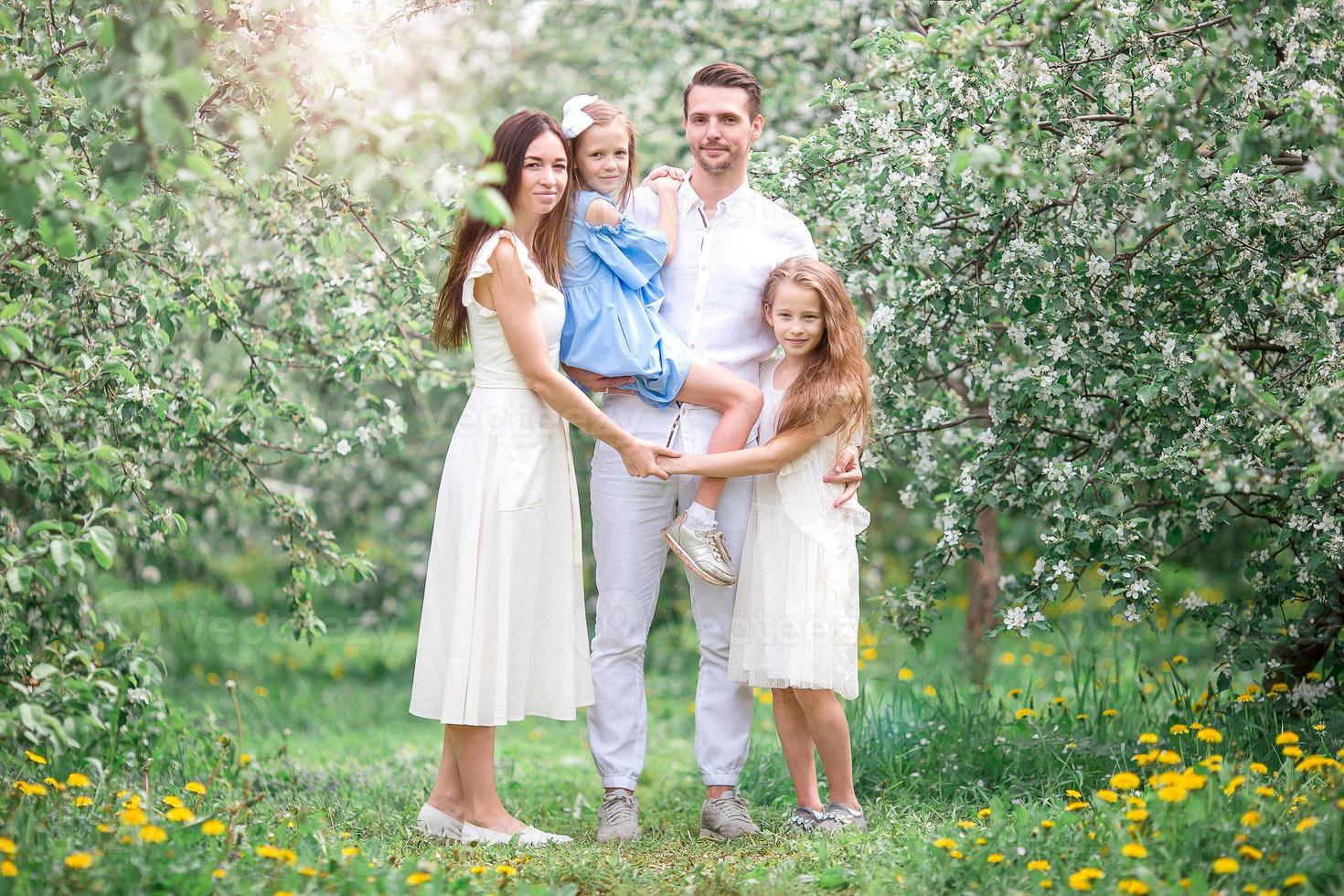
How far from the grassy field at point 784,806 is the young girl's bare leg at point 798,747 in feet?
0.41

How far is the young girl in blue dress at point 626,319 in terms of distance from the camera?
3.43 meters

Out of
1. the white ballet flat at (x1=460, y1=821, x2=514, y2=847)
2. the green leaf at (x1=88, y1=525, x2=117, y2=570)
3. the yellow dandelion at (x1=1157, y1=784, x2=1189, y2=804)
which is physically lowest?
the white ballet flat at (x1=460, y1=821, x2=514, y2=847)

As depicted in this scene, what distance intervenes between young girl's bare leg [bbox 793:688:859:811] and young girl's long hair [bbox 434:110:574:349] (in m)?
1.35

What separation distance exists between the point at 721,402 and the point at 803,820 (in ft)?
3.92

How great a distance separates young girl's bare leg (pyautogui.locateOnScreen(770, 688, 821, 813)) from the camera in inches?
142

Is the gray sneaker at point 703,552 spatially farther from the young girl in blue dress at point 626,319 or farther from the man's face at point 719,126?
the man's face at point 719,126

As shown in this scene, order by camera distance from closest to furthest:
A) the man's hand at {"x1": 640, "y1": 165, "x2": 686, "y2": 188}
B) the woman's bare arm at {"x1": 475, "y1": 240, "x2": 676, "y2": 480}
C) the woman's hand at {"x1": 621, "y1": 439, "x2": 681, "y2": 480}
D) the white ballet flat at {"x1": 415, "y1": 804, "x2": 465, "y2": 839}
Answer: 1. the woman's bare arm at {"x1": 475, "y1": 240, "x2": 676, "y2": 480}
2. the woman's hand at {"x1": 621, "y1": 439, "x2": 681, "y2": 480}
3. the white ballet flat at {"x1": 415, "y1": 804, "x2": 465, "y2": 839}
4. the man's hand at {"x1": 640, "y1": 165, "x2": 686, "y2": 188}

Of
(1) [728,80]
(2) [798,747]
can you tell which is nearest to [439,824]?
(2) [798,747]

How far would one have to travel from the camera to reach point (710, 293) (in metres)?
3.59

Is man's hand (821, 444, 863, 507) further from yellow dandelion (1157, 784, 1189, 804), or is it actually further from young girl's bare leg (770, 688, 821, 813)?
yellow dandelion (1157, 784, 1189, 804)

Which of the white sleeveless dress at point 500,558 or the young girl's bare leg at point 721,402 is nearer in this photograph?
the white sleeveless dress at point 500,558

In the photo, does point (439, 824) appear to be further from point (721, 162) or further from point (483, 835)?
point (721, 162)

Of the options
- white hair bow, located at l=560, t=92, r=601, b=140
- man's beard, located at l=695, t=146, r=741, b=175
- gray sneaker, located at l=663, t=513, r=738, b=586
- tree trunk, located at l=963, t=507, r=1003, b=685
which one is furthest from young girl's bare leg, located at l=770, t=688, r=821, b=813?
tree trunk, located at l=963, t=507, r=1003, b=685

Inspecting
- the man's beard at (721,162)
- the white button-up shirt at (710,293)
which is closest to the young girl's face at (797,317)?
the white button-up shirt at (710,293)
